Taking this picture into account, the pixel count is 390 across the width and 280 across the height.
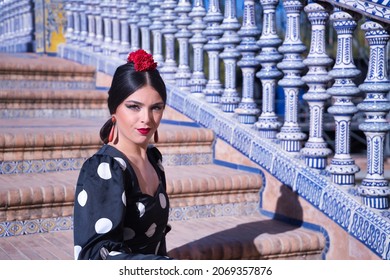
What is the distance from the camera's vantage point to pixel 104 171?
2367 millimetres

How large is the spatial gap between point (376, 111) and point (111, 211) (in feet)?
5.84

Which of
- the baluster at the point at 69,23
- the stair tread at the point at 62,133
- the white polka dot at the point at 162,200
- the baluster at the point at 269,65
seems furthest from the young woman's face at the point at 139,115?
the baluster at the point at 69,23

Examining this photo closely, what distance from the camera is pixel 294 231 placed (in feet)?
13.0

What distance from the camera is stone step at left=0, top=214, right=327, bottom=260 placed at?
338cm

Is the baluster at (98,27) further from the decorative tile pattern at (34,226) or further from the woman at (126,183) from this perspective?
the woman at (126,183)

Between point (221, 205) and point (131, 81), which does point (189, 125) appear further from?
point (131, 81)

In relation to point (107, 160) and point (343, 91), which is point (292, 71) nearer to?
point (343, 91)

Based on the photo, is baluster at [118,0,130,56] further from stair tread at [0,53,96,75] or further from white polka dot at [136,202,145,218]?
white polka dot at [136,202,145,218]

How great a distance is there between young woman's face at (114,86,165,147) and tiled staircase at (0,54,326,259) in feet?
3.27

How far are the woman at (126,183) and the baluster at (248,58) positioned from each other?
207 cm

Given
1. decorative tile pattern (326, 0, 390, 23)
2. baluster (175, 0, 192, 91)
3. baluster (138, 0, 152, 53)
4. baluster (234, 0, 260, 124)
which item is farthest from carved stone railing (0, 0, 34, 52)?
decorative tile pattern (326, 0, 390, 23)

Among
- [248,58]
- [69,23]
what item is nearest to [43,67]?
[69,23]
